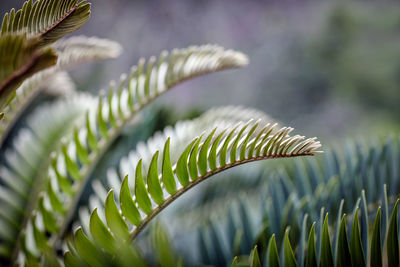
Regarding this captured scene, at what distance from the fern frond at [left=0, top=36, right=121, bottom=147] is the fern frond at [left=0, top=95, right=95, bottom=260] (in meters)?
0.13

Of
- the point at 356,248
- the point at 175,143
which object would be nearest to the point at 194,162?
the point at 356,248

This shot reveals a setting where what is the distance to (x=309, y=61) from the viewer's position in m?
2.96

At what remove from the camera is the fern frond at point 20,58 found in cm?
38

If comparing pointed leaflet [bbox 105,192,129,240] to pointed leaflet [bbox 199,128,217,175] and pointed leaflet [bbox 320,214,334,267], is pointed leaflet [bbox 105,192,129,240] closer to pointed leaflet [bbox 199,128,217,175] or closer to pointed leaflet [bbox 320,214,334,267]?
pointed leaflet [bbox 199,128,217,175]

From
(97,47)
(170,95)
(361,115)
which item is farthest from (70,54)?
(361,115)

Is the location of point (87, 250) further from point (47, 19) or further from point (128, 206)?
point (47, 19)

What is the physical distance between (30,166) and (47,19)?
1.80ft

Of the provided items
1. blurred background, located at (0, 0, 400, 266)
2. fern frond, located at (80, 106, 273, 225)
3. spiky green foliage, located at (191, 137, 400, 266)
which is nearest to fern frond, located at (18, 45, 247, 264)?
fern frond, located at (80, 106, 273, 225)

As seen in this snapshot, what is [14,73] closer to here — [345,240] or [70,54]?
[70,54]

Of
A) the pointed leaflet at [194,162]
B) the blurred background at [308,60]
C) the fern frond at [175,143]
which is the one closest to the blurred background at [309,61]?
the blurred background at [308,60]

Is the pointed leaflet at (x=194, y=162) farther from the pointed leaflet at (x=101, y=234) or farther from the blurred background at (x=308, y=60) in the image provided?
the blurred background at (x=308, y=60)

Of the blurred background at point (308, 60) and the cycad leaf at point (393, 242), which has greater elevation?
the blurred background at point (308, 60)

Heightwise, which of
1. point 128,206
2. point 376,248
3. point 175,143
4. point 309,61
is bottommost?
point 376,248

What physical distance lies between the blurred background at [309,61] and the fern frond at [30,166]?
5.91ft
